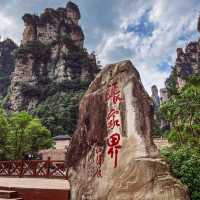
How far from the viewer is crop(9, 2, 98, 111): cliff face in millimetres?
53688

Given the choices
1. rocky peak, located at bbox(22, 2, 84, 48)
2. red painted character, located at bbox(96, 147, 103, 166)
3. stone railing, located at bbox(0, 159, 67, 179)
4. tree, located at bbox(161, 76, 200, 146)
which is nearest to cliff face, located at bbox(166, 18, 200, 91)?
rocky peak, located at bbox(22, 2, 84, 48)

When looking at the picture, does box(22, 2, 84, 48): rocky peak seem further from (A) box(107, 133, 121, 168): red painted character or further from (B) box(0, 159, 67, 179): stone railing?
(A) box(107, 133, 121, 168): red painted character

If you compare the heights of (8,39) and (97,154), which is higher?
(8,39)

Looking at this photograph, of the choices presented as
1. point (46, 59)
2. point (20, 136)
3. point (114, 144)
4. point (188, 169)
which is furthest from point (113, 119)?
point (46, 59)

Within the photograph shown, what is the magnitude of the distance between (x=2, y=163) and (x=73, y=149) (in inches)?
255

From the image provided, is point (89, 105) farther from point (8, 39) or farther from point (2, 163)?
point (8, 39)

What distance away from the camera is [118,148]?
16.2ft

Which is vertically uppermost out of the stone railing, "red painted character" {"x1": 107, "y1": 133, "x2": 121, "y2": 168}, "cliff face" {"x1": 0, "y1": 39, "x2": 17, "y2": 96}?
"cliff face" {"x1": 0, "y1": 39, "x2": 17, "y2": 96}

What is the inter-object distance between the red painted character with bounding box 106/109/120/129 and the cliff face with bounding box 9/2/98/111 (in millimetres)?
48117

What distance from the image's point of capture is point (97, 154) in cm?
532

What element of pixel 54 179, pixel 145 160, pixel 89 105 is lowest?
pixel 54 179

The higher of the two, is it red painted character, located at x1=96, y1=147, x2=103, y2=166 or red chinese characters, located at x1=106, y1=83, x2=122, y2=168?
red chinese characters, located at x1=106, y1=83, x2=122, y2=168

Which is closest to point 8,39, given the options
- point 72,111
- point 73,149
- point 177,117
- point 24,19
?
point 24,19

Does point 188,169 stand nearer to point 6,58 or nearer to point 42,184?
point 42,184
